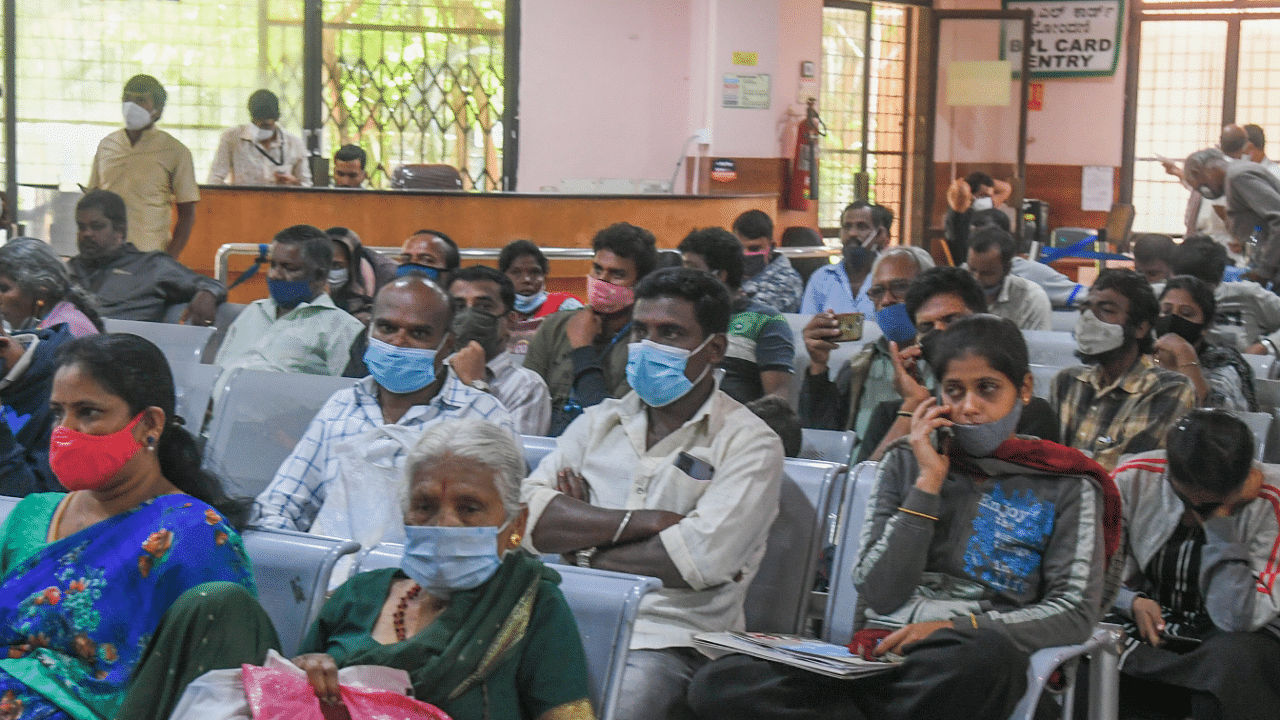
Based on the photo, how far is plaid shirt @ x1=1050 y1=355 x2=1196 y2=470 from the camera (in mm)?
3457

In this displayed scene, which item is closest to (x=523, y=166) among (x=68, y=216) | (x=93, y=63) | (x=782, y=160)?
(x=782, y=160)

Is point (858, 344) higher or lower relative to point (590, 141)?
lower

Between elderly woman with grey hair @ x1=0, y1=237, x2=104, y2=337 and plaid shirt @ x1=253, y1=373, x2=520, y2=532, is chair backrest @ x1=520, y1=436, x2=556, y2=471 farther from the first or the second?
elderly woman with grey hair @ x1=0, y1=237, x2=104, y2=337

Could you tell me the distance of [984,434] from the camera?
2525mm

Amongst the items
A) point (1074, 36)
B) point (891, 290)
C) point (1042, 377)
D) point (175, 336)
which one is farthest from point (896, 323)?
point (1074, 36)

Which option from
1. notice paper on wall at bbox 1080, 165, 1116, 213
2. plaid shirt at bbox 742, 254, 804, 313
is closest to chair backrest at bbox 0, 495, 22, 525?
plaid shirt at bbox 742, 254, 804, 313

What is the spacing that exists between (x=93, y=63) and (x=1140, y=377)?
9.37 metres

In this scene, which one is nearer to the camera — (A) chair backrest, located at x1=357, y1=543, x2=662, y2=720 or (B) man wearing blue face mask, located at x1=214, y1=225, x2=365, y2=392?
(A) chair backrest, located at x1=357, y1=543, x2=662, y2=720

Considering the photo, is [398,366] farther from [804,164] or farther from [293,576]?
[804,164]

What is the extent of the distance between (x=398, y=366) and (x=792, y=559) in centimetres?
102

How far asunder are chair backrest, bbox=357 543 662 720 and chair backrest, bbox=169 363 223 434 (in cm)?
193

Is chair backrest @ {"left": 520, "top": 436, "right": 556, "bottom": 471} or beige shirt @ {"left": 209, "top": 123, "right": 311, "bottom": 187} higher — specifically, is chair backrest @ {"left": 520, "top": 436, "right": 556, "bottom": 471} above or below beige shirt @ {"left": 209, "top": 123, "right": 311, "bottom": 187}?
below

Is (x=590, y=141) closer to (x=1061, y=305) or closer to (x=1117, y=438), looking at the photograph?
(x=1061, y=305)

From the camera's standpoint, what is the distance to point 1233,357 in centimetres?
422
